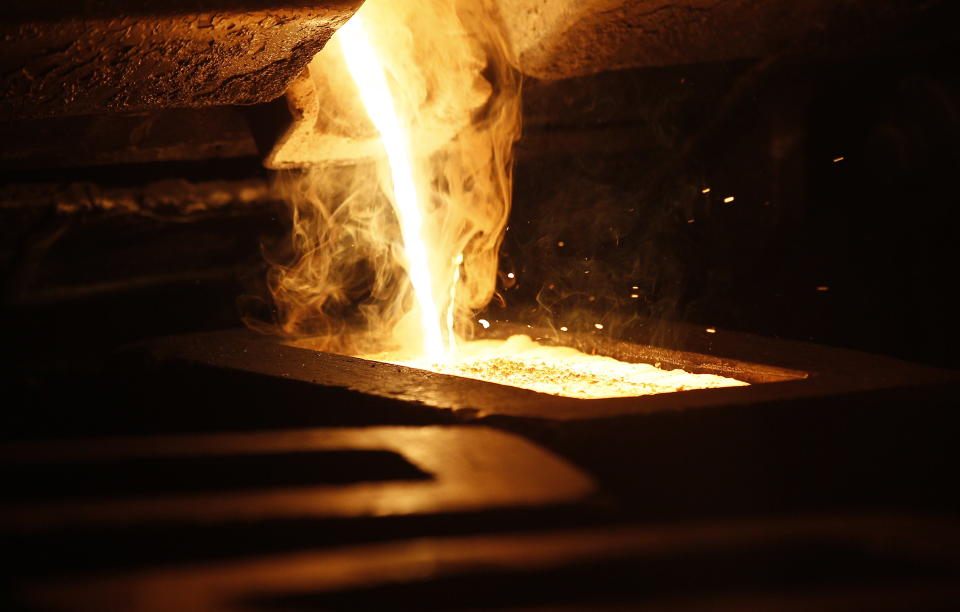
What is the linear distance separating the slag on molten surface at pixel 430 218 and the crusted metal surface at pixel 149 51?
0.67 m

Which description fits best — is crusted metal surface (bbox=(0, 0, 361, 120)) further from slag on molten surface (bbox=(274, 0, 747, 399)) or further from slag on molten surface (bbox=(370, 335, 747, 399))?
slag on molten surface (bbox=(370, 335, 747, 399))

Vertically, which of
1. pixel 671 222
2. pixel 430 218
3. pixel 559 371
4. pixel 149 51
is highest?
pixel 149 51

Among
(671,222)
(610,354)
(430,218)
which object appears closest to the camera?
(610,354)

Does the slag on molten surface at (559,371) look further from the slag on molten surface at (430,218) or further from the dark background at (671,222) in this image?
the dark background at (671,222)

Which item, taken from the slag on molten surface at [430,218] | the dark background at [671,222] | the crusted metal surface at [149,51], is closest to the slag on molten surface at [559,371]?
the slag on molten surface at [430,218]

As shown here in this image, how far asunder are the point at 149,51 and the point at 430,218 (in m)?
1.80

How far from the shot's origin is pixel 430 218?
4.25 meters

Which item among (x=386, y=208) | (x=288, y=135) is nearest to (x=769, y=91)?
(x=386, y=208)

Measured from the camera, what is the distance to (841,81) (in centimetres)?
471

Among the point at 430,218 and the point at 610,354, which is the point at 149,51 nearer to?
the point at 430,218

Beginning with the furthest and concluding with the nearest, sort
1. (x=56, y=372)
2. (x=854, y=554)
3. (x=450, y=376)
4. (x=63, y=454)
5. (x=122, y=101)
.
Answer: (x=56, y=372) < (x=122, y=101) < (x=450, y=376) < (x=63, y=454) < (x=854, y=554)

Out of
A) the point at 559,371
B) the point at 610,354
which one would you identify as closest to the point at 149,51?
the point at 559,371

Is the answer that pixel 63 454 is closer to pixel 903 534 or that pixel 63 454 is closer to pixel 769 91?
pixel 903 534

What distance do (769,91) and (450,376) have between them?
284 cm
